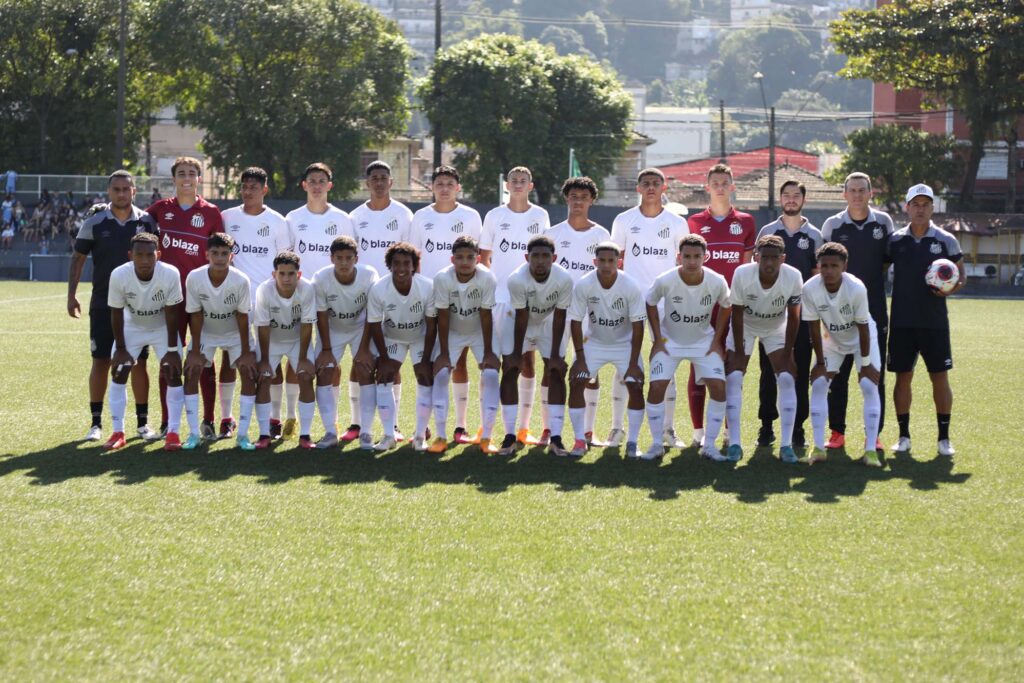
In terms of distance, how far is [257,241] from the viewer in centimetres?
928

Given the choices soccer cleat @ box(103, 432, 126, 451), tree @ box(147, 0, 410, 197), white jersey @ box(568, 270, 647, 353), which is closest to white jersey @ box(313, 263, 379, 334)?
white jersey @ box(568, 270, 647, 353)

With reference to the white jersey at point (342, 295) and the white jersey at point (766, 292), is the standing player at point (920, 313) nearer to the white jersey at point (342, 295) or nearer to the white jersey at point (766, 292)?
the white jersey at point (766, 292)

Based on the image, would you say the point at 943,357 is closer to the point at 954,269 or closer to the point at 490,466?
the point at 954,269

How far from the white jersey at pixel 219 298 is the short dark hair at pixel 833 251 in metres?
4.09

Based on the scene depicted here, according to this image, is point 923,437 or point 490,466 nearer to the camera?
point 490,466

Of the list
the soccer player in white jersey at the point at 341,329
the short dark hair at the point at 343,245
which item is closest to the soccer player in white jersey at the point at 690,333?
the soccer player in white jersey at the point at 341,329

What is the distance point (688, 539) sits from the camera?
6125 millimetres

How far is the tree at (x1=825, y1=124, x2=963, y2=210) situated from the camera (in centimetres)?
4153

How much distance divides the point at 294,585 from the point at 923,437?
19.0ft

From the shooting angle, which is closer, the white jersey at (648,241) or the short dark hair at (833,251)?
A: the short dark hair at (833,251)

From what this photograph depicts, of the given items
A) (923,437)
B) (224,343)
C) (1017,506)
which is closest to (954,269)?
(923,437)

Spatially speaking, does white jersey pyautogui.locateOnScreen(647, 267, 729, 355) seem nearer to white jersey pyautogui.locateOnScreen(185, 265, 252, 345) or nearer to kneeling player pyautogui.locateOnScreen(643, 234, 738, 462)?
kneeling player pyautogui.locateOnScreen(643, 234, 738, 462)

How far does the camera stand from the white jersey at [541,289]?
8570 mm

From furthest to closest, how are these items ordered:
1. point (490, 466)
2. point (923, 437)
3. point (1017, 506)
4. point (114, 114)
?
point (114, 114), point (923, 437), point (490, 466), point (1017, 506)
